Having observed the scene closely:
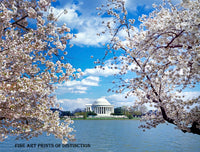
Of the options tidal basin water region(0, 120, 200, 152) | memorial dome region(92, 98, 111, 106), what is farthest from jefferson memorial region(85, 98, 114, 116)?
tidal basin water region(0, 120, 200, 152)

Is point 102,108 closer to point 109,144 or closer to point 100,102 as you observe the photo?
point 100,102

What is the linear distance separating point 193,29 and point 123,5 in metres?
2.98

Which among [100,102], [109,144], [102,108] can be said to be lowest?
[109,144]

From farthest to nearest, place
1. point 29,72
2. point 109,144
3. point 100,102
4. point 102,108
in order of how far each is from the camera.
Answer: point 100,102, point 102,108, point 109,144, point 29,72

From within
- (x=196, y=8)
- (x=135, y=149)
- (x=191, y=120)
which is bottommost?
(x=135, y=149)

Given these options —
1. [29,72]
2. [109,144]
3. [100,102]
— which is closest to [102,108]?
[100,102]

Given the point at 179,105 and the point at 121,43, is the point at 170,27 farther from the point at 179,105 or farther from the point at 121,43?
the point at 179,105

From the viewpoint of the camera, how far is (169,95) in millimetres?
7449

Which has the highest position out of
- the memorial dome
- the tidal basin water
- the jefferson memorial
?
the memorial dome

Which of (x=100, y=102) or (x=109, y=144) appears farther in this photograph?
(x=100, y=102)

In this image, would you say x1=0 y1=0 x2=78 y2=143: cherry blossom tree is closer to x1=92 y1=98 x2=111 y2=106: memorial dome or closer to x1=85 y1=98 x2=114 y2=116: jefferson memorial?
x1=85 y1=98 x2=114 y2=116: jefferson memorial

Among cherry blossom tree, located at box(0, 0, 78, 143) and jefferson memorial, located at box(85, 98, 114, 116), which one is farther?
jefferson memorial, located at box(85, 98, 114, 116)

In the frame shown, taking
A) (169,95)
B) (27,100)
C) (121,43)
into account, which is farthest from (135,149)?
(27,100)

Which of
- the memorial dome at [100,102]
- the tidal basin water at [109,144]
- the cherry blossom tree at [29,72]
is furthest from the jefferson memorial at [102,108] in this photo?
the cherry blossom tree at [29,72]
